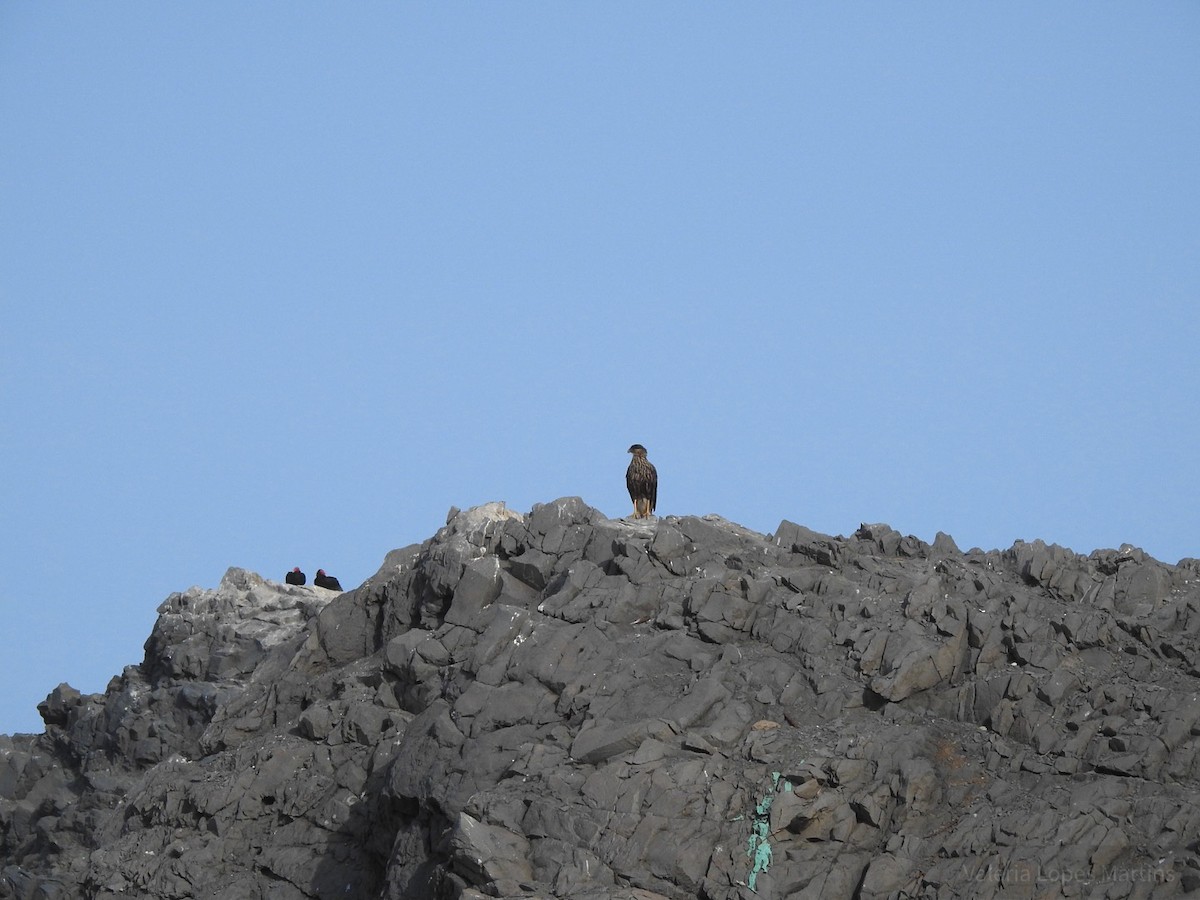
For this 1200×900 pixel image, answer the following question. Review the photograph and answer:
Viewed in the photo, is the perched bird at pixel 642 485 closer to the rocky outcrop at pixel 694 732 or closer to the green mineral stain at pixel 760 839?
the rocky outcrop at pixel 694 732

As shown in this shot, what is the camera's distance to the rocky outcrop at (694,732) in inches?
1086

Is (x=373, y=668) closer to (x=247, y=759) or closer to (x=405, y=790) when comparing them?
(x=247, y=759)

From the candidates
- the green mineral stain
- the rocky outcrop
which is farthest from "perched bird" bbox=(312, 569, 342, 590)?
the green mineral stain

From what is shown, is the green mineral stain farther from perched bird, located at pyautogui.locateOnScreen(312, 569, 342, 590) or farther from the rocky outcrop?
perched bird, located at pyautogui.locateOnScreen(312, 569, 342, 590)

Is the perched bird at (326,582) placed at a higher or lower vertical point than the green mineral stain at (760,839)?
higher

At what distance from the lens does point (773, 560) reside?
3472 cm

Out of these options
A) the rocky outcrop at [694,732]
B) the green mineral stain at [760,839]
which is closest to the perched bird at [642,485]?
the rocky outcrop at [694,732]

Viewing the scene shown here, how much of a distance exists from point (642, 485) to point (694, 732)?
9.38 metres

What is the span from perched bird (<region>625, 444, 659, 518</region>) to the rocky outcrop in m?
1.50

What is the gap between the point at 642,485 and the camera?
38.2m

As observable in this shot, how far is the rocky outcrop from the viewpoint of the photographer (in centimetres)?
2759

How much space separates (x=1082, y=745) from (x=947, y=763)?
223 cm

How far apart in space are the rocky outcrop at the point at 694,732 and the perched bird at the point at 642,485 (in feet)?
4.92

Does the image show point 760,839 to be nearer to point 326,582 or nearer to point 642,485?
point 642,485
